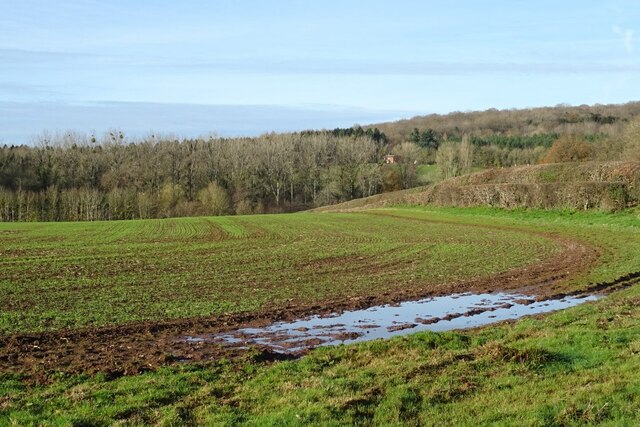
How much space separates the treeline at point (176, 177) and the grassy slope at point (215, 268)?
2199 inches

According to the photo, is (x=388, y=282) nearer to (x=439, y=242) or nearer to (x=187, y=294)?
(x=187, y=294)

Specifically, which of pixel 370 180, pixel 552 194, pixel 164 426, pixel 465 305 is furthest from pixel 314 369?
pixel 370 180

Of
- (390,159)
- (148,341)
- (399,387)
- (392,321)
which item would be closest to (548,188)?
(392,321)

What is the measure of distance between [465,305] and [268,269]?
1001 centimetres

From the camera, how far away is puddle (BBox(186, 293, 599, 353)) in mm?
14203

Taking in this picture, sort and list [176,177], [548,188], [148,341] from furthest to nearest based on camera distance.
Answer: [176,177], [548,188], [148,341]

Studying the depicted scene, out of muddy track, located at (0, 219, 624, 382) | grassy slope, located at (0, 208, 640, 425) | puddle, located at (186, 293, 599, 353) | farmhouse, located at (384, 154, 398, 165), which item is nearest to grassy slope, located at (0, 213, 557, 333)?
muddy track, located at (0, 219, 624, 382)

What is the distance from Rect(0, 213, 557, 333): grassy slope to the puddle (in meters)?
2.32

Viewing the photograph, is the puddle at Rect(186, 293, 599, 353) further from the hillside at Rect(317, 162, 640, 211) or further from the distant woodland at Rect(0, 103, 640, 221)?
the distant woodland at Rect(0, 103, 640, 221)

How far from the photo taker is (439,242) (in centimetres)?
3709

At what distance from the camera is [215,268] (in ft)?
88.0

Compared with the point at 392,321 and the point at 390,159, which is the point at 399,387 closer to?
the point at 392,321

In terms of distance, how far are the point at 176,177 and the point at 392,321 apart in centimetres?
10952

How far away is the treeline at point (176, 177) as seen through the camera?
100062mm
